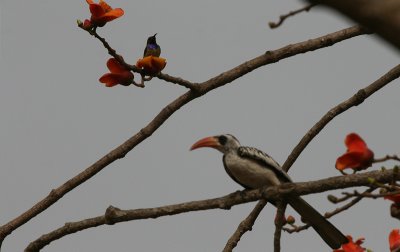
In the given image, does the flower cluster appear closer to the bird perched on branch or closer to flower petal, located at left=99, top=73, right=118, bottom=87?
flower petal, located at left=99, top=73, right=118, bottom=87

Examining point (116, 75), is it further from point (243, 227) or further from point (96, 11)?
point (243, 227)

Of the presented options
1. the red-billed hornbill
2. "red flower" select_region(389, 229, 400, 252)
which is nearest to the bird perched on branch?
the red-billed hornbill

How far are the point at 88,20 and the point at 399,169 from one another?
2.39m

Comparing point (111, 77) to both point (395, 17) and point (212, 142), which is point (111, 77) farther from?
point (395, 17)

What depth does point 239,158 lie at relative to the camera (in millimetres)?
5207

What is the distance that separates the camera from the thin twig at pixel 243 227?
4.60 metres

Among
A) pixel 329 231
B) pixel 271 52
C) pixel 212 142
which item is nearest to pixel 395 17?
pixel 329 231

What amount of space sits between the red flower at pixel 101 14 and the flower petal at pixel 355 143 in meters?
2.05

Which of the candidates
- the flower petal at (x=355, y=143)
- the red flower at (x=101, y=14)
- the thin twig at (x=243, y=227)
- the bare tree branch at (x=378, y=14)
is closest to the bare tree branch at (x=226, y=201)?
the thin twig at (x=243, y=227)

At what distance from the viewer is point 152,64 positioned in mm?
4652

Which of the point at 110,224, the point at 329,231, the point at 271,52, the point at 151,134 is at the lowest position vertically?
the point at 110,224

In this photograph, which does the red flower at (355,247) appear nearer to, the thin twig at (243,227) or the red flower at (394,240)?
the red flower at (394,240)

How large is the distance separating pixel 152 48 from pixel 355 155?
95.5 inches

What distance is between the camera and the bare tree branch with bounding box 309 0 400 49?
1.03m
